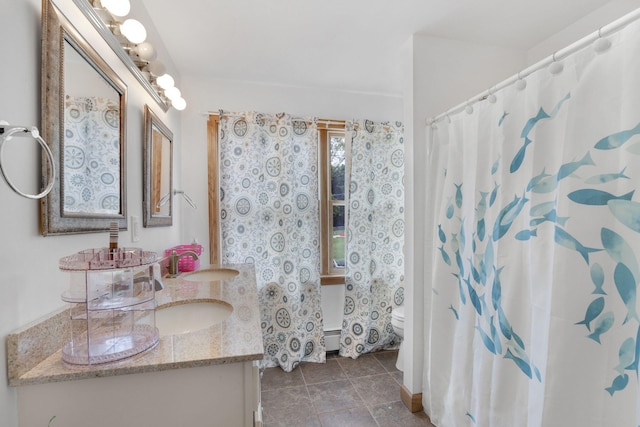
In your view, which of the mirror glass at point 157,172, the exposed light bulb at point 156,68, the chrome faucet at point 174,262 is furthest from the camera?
the chrome faucet at point 174,262

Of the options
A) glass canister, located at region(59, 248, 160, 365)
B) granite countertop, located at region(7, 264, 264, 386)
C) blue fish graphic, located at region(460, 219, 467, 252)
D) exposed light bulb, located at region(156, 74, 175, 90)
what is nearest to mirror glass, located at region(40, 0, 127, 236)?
glass canister, located at region(59, 248, 160, 365)

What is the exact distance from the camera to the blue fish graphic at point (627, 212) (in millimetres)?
780

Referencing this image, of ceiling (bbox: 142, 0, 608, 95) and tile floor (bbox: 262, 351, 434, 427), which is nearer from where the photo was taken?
ceiling (bbox: 142, 0, 608, 95)

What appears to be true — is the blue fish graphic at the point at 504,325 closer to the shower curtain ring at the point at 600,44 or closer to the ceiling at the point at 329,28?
the shower curtain ring at the point at 600,44

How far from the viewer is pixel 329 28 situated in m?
1.69

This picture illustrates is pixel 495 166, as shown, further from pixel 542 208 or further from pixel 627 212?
pixel 627 212

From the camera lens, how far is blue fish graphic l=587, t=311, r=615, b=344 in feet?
2.75

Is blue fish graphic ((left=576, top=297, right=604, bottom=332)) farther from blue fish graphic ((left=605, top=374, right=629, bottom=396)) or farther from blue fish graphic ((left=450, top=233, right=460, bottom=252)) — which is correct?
blue fish graphic ((left=450, top=233, right=460, bottom=252))

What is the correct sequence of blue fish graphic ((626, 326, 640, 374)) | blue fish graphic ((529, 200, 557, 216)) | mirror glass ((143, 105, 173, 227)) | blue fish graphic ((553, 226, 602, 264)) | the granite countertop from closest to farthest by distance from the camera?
the granite countertop → blue fish graphic ((626, 326, 640, 374)) → blue fish graphic ((553, 226, 602, 264)) → blue fish graphic ((529, 200, 557, 216)) → mirror glass ((143, 105, 173, 227))

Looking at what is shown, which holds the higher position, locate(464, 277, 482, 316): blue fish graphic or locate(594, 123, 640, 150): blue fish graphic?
locate(594, 123, 640, 150): blue fish graphic

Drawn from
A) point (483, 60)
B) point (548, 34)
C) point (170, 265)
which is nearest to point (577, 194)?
point (483, 60)

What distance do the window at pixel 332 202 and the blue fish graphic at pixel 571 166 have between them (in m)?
1.71

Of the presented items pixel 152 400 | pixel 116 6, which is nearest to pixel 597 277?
pixel 152 400

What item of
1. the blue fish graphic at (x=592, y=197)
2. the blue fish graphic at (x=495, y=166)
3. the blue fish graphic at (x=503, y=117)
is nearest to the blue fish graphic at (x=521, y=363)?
the blue fish graphic at (x=592, y=197)
